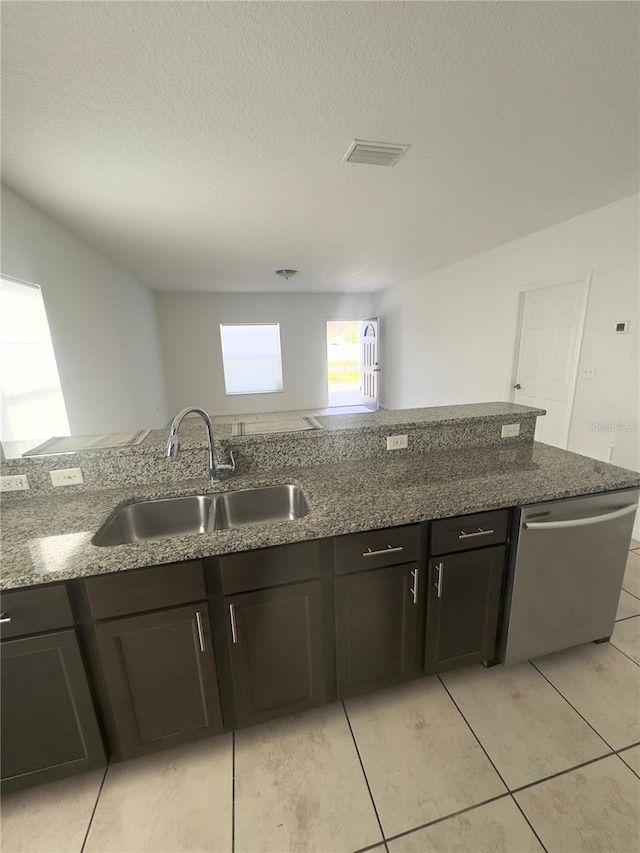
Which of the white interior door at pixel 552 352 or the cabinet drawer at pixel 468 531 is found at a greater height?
the white interior door at pixel 552 352

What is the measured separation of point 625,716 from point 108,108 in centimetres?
331

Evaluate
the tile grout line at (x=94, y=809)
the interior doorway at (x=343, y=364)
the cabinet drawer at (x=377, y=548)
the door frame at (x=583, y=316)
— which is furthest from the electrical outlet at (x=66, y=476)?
the interior doorway at (x=343, y=364)

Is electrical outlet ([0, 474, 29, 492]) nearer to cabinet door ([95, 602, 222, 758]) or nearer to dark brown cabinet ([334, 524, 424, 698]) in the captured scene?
cabinet door ([95, 602, 222, 758])

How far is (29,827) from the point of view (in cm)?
111

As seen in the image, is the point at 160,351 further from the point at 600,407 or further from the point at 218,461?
the point at 600,407

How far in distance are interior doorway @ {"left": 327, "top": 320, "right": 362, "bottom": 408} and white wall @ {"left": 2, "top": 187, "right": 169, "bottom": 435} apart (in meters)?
3.84

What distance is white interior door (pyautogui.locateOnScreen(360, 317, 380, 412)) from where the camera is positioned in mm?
6688

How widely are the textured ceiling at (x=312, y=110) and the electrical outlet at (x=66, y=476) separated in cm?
151

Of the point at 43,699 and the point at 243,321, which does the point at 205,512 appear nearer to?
the point at 43,699

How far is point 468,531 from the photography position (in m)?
1.32

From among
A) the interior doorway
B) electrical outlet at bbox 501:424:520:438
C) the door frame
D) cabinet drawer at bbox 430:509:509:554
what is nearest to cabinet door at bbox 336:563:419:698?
cabinet drawer at bbox 430:509:509:554

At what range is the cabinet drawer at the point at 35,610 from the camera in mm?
974

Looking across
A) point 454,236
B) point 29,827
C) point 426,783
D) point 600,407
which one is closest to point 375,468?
point 426,783

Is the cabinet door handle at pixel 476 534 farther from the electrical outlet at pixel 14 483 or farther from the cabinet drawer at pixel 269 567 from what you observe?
the electrical outlet at pixel 14 483
